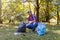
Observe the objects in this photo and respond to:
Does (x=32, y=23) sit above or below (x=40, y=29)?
above

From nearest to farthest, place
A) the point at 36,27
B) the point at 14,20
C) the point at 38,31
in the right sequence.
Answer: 1. the point at 38,31
2. the point at 36,27
3. the point at 14,20

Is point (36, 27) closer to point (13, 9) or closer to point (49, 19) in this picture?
point (13, 9)

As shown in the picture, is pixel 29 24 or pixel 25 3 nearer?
pixel 29 24

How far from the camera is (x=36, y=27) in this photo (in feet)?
31.7

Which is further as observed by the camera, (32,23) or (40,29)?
(32,23)

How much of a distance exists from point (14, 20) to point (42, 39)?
23.8 feet

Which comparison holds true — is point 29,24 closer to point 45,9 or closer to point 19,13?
point 19,13

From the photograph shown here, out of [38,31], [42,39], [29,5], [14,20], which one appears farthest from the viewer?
[29,5]

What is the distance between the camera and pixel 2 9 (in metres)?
15.4

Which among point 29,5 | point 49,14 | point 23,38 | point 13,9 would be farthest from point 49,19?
point 23,38

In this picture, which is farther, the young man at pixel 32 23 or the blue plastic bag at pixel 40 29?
the young man at pixel 32 23

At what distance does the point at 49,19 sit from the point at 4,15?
4.00 metres

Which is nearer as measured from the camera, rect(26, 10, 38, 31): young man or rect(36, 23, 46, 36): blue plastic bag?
rect(36, 23, 46, 36): blue plastic bag

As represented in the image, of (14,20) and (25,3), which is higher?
(25,3)
